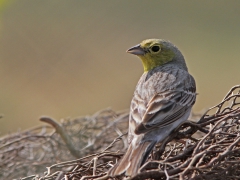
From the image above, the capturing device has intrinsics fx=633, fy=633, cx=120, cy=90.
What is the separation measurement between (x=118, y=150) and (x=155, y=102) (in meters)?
0.47

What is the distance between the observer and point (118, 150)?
4.30m

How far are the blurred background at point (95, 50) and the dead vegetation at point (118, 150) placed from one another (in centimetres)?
563

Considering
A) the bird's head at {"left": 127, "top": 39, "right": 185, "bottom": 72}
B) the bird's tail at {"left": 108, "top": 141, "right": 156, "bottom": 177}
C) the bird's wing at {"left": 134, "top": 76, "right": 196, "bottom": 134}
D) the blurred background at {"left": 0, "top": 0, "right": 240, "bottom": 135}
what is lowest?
the bird's tail at {"left": 108, "top": 141, "right": 156, "bottom": 177}

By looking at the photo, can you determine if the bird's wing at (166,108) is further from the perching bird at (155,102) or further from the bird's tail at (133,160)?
the bird's tail at (133,160)

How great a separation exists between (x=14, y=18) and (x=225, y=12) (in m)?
5.76

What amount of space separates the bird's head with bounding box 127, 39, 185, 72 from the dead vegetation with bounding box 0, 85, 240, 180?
0.52 metres

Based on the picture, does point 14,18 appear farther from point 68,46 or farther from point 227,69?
point 227,69

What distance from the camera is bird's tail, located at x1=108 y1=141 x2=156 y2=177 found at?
3473 mm

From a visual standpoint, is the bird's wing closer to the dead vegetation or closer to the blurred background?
the dead vegetation

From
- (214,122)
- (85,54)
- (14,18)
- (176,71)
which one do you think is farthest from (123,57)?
(214,122)

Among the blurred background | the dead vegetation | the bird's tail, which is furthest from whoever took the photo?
the blurred background

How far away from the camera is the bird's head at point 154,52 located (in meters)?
5.62

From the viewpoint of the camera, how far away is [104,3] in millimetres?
18453

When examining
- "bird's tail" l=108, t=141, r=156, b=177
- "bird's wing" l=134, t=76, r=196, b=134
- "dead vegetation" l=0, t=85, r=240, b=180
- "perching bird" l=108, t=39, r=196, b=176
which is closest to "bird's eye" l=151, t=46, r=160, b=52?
"perching bird" l=108, t=39, r=196, b=176
